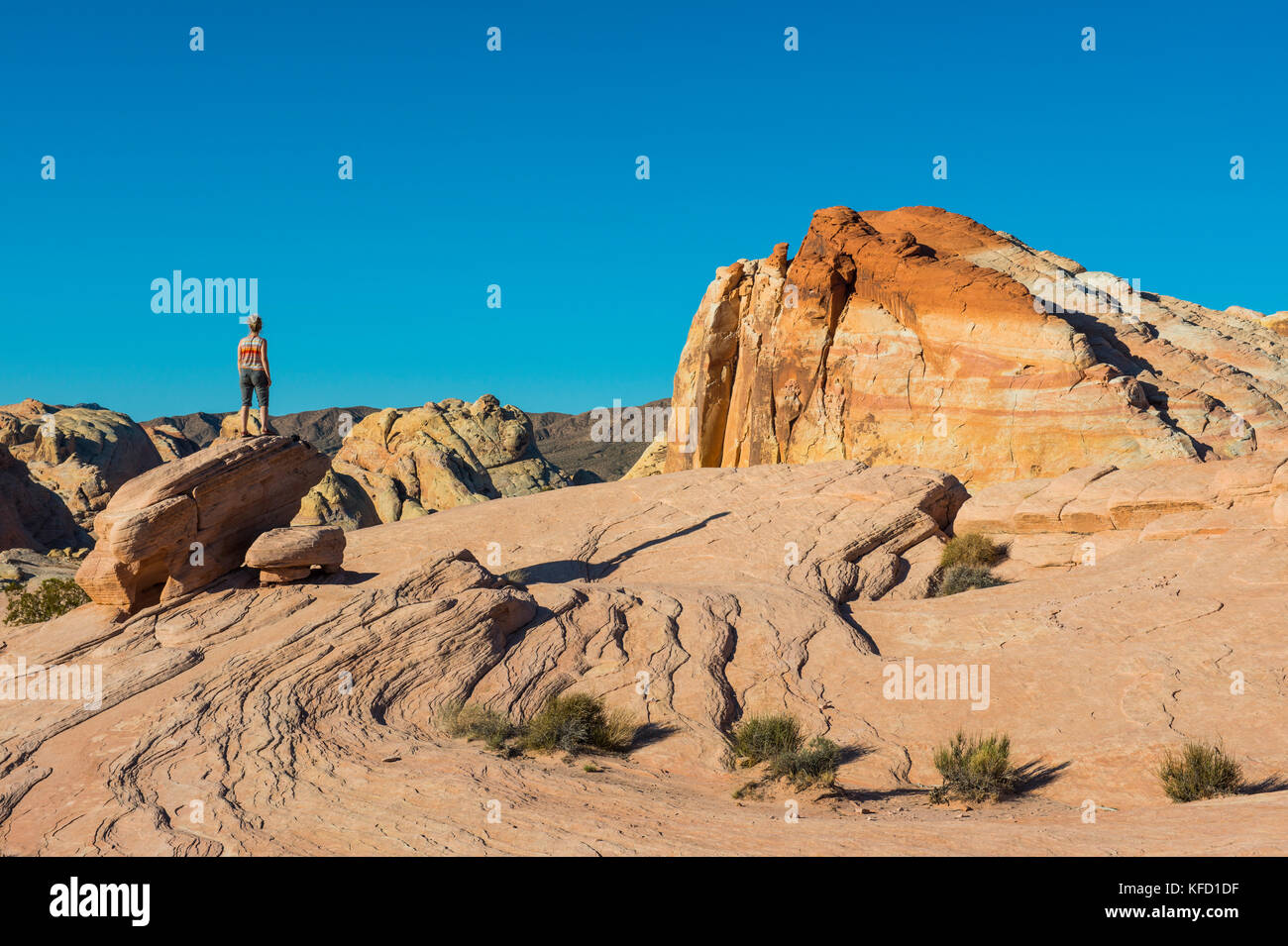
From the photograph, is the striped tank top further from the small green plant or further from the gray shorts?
the small green plant

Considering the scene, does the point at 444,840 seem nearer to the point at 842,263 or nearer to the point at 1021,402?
the point at 1021,402

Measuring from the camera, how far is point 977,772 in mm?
10484

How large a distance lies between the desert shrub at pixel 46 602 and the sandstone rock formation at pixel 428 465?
57.5 ft

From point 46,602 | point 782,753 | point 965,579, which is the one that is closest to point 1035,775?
point 782,753

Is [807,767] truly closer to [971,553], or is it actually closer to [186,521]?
[186,521]

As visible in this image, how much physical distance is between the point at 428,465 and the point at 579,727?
125 ft

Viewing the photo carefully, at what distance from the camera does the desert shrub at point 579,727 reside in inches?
449

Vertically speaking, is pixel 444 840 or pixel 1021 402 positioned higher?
pixel 1021 402

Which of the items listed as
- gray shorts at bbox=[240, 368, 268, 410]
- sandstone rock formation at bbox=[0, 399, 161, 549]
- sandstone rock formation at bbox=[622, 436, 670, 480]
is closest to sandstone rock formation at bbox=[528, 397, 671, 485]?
sandstone rock formation at bbox=[622, 436, 670, 480]

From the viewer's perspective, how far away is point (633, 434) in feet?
133

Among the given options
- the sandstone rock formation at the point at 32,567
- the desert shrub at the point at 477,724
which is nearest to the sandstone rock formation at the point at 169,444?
the sandstone rock formation at the point at 32,567

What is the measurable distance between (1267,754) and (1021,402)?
63.5 feet

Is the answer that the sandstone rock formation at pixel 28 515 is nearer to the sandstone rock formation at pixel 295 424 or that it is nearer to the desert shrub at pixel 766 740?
the desert shrub at pixel 766 740
